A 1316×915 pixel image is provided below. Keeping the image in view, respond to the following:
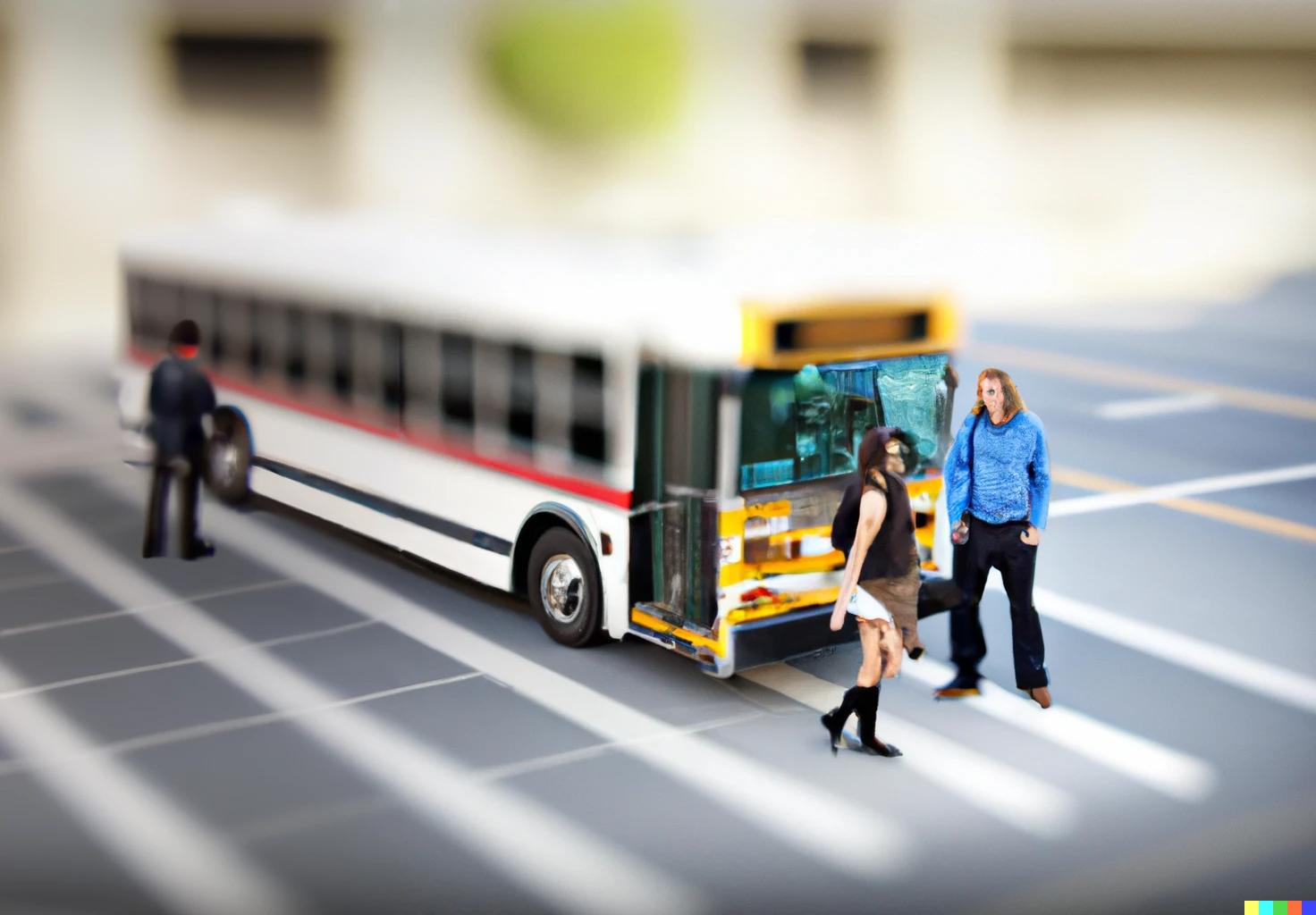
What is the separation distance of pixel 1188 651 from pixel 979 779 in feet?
8.86

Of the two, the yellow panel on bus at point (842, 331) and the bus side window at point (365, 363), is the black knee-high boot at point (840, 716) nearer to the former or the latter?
the yellow panel on bus at point (842, 331)

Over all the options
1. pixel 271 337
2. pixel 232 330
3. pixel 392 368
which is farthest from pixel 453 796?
pixel 232 330

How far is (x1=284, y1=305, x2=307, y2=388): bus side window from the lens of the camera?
11.7 metres

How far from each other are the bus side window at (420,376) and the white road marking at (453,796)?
1913mm

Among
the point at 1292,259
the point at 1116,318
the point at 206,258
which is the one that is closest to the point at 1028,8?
the point at 1292,259

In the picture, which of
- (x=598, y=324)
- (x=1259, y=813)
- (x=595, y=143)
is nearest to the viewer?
(x=1259, y=813)

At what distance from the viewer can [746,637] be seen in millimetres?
8070

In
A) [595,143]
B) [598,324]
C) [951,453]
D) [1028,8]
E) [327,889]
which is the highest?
[1028,8]

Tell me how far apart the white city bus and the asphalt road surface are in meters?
0.51

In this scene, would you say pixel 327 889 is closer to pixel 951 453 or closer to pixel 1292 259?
pixel 951 453

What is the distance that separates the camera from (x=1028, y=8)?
35406 mm

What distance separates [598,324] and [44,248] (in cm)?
1986

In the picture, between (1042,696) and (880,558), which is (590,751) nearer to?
(880,558)

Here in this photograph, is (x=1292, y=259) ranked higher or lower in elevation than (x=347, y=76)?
lower
